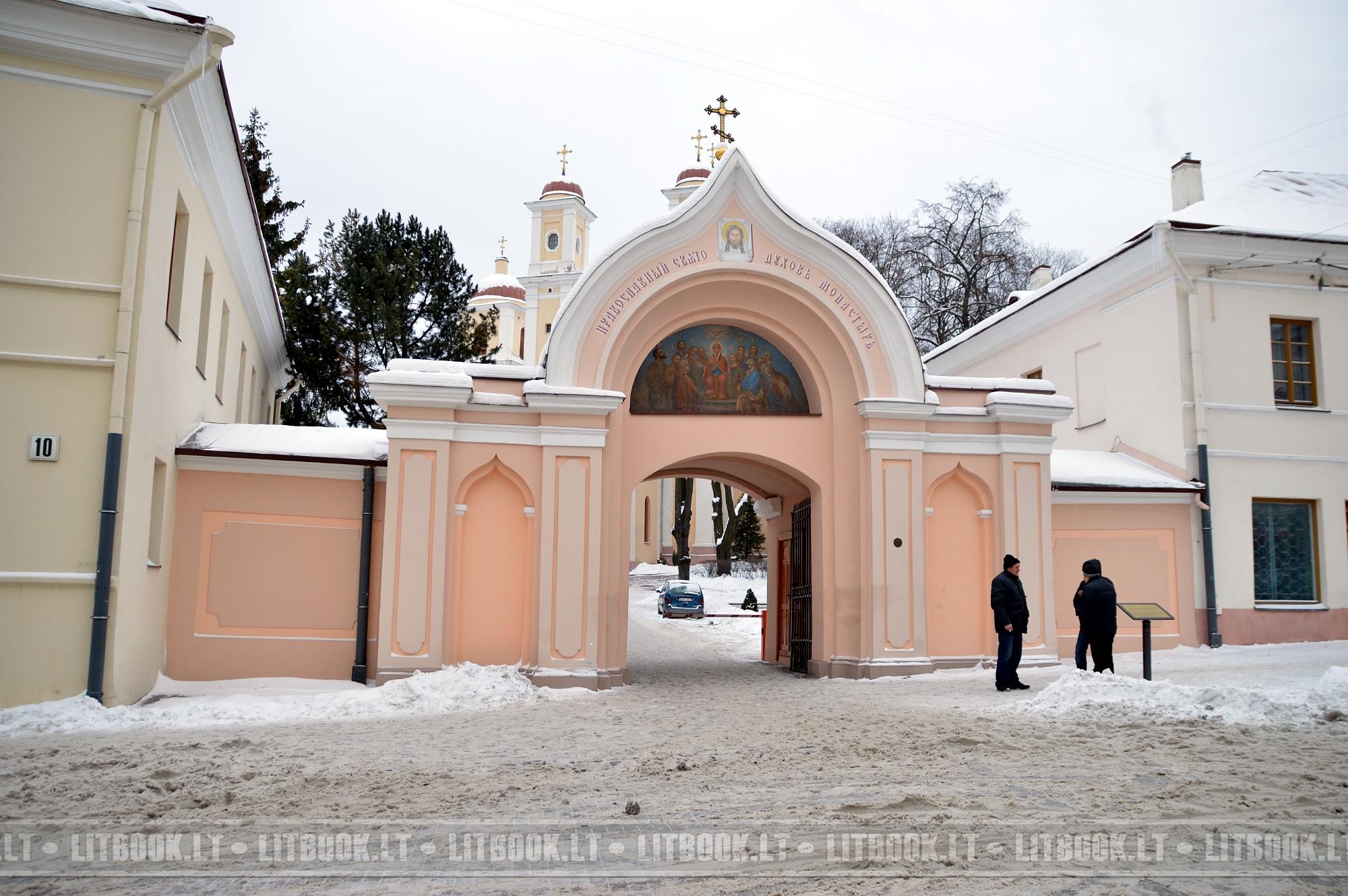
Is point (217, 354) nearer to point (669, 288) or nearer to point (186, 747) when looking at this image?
point (669, 288)

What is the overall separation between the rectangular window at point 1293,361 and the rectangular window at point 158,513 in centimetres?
1736

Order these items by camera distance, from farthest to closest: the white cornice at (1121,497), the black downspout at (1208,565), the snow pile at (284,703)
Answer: the black downspout at (1208,565), the white cornice at (1121,497), the snow pile at (284,703)

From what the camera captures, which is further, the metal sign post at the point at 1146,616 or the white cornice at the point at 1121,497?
the white cornice at the point at 1121,497

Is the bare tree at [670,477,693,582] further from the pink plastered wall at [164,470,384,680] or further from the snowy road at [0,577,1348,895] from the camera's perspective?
the snowy road at [0,577,1348,895]

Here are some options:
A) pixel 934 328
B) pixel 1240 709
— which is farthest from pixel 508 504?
pixel 934 328

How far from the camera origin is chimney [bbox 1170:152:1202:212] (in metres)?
20.5

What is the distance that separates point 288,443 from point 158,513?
197 centimetres

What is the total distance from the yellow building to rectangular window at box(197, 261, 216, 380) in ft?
10.4

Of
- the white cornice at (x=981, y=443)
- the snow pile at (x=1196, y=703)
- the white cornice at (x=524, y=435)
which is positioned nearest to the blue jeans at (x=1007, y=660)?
the snow pile at (x=1196, y=703)

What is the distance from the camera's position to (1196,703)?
363 inches

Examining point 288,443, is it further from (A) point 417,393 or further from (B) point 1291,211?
(B) point 1291,211

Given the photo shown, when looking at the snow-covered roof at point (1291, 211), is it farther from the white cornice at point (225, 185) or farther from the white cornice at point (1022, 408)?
the white cornice at point (225, 185)

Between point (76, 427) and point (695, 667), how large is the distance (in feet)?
34.3

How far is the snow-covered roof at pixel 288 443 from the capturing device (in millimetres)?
13344
